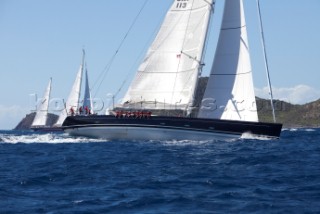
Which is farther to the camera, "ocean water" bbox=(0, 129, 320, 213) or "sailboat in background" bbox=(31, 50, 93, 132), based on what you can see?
"sailboat in background" bbox=(31, 50, 93, 132)

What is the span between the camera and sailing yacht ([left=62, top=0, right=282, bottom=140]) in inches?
1468

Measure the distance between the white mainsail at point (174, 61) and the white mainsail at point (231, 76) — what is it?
5.01 feet

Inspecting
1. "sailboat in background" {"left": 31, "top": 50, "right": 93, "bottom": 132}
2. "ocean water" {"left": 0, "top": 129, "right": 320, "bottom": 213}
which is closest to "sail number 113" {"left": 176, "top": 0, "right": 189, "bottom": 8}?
"ocean water" {"left": 0, "top": 129, "right": 320, "bottom": 213}

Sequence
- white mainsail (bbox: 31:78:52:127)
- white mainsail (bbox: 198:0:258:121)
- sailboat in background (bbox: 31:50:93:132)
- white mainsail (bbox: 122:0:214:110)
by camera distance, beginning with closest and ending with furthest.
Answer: white mainsail (bbox: 198:0:258:121) < white mainsail (bbox: 122:0:214:110) < sailboat in background (bbox: 31:50:93:132) < white mainsail (bbox: 31:78:52:127)

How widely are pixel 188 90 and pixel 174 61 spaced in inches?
93.6

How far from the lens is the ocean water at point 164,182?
49.1 feet

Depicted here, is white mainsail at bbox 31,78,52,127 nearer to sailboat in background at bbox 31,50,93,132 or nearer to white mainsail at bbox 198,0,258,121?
sailboat in background at bbox 31,50,93,132

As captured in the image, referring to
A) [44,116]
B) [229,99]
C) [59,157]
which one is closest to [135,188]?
[59,157]

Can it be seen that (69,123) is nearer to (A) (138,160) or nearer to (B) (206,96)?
(B) (206,96)

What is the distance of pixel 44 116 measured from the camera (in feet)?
340

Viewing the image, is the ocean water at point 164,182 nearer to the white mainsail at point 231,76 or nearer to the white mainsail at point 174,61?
the white mainsail at point 231,76

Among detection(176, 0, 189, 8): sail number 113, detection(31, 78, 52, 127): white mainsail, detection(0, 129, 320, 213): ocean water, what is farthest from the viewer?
detection(31, 78, 52, 127): white mainsail

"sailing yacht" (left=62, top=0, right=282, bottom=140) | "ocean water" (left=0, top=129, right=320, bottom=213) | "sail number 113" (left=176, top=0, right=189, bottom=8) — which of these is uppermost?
"sail number 113" (left=176, top=0, right=189, bottom=8)

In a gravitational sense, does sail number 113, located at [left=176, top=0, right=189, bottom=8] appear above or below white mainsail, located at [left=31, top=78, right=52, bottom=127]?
above
